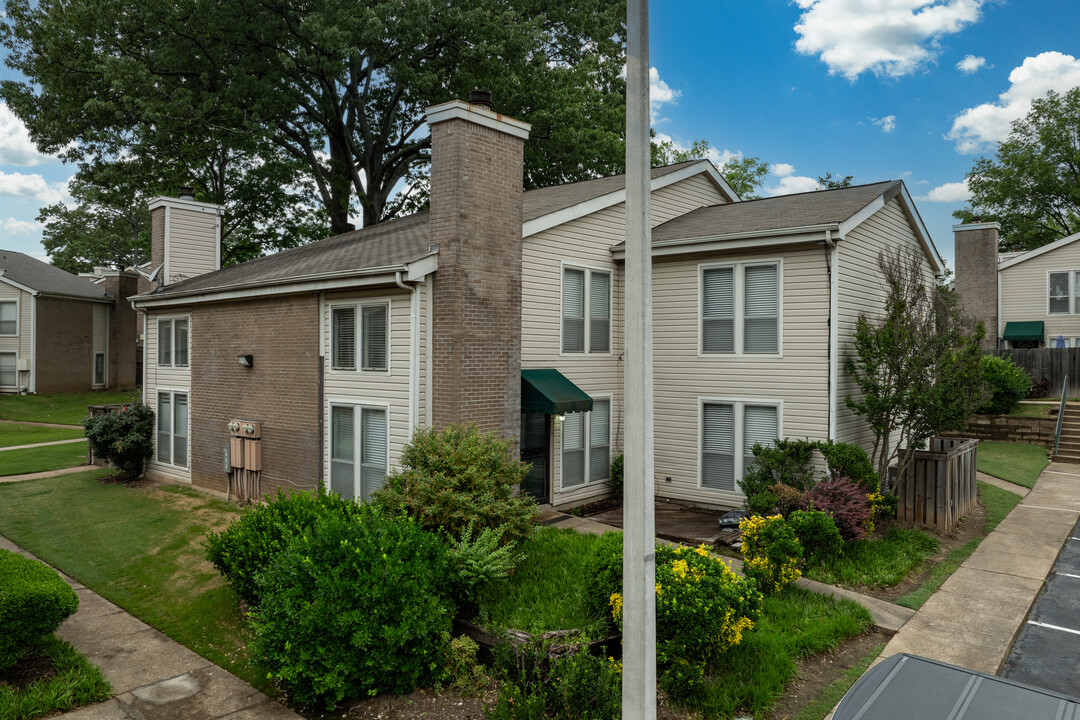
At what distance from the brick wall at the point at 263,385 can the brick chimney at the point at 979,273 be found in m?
26.3

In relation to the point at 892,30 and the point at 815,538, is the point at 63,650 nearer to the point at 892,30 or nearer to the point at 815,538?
the point at 815,538

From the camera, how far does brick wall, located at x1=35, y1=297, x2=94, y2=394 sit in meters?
35.4

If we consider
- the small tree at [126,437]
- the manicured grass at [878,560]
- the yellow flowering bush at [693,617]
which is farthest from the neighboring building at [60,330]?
the manicured grass at [878,560]

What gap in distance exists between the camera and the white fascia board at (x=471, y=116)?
10.7 metres

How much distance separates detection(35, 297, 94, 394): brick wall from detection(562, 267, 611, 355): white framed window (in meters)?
34.7

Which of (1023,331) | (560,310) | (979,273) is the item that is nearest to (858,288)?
(560,310)

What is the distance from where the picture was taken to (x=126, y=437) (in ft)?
56.4

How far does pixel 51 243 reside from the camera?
2318 inches

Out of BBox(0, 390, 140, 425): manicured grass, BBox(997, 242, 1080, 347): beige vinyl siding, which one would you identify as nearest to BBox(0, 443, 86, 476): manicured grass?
BBox(0, 390, 140, 425): manicured grass

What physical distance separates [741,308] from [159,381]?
14.8 meters

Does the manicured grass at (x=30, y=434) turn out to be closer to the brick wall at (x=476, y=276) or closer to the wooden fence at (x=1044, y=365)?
the brick wall at (x=476, y=276)

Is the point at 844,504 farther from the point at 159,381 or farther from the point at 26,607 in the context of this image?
the point at 159,381

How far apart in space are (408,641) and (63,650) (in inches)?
162

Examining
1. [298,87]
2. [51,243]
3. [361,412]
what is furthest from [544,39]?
[51,243]
